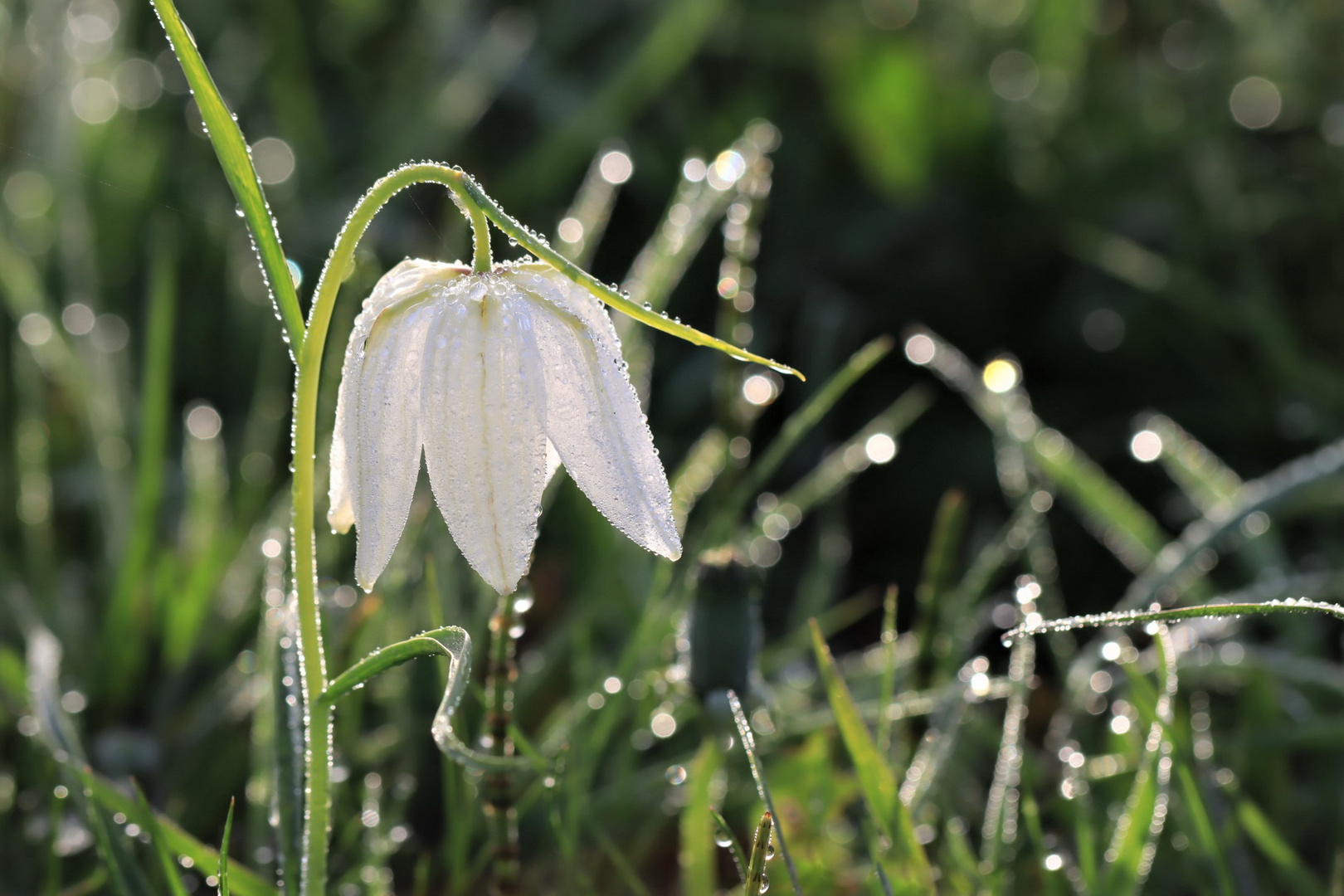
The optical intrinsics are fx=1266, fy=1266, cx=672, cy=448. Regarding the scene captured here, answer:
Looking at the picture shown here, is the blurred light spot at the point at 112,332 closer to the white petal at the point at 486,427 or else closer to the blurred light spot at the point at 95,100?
the blurred light spot at the point at 95,100

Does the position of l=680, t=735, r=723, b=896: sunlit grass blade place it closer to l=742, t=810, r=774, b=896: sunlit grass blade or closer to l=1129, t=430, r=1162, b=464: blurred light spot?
l=742, t=810, r=774, b=896: sunlit grass blade

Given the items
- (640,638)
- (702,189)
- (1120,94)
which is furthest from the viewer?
(1120,94)

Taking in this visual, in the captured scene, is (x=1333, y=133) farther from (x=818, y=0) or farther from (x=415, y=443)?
(x=415, y=443)

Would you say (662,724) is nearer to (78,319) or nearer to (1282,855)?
(1282,855)

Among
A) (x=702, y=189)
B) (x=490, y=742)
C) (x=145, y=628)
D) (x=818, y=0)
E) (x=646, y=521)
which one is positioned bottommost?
(x=145, y=628)

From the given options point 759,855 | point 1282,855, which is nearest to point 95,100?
point 759,855

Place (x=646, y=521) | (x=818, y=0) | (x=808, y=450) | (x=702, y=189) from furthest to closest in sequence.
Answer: (x=818, y=0), (x=808, y=450), (x=702, y=189), (x=646, y=521)

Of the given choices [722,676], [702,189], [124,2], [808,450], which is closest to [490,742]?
[722,676]
